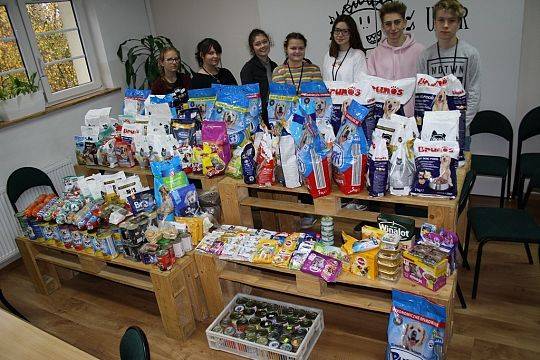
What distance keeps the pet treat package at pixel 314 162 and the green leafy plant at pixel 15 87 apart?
110 inches

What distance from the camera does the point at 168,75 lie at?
3453 mm

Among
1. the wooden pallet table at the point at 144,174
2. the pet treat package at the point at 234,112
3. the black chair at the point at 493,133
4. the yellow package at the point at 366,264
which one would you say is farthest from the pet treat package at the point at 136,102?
the black chair at the point at 493,133

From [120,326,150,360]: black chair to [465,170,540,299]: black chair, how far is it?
73.9 inches

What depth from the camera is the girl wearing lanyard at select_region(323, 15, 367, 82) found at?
9.77 ft

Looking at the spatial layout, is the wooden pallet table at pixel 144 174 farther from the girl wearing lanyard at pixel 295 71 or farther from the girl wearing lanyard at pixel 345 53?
the girl wearing lanyard at pixel 345 53

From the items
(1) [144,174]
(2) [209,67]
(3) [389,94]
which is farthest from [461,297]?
(2) [209,67]

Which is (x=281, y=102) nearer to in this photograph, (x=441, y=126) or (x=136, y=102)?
(x=441, y=126)

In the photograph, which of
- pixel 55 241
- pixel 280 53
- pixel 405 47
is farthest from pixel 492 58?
pixel 55 241

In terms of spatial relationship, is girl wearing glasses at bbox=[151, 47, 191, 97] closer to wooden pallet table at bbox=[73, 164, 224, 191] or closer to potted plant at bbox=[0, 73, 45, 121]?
wooden pallet table at bbox=[73, 164, 224, 191]

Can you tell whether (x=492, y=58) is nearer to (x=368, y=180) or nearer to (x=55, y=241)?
(x=368, y=180)

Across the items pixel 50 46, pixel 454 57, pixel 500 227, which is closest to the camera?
pixel 500 227

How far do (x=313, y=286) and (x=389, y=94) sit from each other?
41.6 inches

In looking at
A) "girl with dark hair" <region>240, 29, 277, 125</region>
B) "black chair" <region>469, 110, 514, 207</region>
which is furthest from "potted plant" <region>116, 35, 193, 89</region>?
"black chair" <region>469, 110, 514, 207</region>

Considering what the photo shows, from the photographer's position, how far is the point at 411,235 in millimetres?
2055
